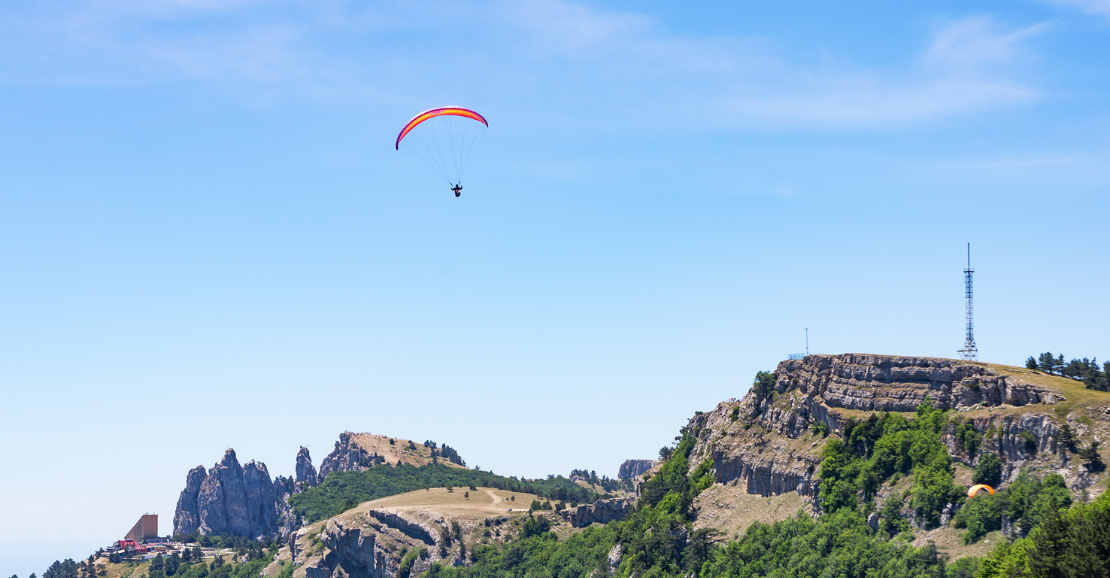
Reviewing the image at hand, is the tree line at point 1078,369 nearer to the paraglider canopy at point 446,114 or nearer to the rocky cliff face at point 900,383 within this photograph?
the rocky cliff face at point 900,383

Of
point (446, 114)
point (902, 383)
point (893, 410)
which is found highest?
point (446, 114)

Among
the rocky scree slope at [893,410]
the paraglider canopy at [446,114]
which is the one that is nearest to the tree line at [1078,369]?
the rocky scree slope at [893,410]

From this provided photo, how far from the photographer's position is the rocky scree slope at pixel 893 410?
423 feet

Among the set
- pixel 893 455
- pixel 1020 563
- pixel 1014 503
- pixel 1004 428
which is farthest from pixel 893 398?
pixel 1020 563

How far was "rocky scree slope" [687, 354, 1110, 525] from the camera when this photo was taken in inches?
5074

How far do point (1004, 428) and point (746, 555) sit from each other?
46.2 meters

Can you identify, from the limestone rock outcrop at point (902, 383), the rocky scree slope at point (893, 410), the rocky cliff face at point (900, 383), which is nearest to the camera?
the rocky scree slope at point (893, 410)

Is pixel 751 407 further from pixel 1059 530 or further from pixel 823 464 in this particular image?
pixel 1059 530

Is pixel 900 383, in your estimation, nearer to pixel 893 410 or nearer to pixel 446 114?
pixel 893 410

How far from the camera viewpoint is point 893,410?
162m

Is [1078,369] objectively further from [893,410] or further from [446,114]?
[446,114]

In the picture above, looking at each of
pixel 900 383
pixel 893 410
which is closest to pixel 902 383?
pixel 900 383

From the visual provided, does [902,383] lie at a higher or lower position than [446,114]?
lower

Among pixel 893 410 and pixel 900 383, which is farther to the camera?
pixel 900 383
